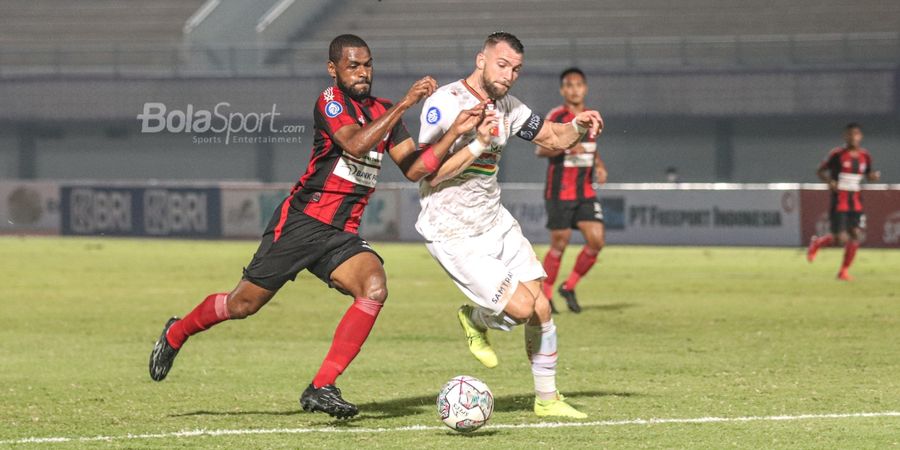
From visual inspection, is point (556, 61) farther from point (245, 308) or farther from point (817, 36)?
point (245, 308)

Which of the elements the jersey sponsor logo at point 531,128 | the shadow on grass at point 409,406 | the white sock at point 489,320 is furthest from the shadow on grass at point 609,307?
the jersey sponsor logo at point 531,128

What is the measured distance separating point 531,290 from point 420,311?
284 inches

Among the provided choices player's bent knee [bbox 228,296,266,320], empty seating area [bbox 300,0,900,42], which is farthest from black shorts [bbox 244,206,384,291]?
empty seating area [bbox 300,0,900,42]

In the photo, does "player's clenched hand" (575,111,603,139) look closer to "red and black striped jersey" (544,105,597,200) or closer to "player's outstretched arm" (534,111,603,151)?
"player's outstretched arm" (534,111,603,151)

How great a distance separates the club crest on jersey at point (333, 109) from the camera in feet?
24.0

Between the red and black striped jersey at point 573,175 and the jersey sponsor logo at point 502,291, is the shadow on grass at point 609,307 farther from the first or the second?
the jersey sponsor logo at point 502,291

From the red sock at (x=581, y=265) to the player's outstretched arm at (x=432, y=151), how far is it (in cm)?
714

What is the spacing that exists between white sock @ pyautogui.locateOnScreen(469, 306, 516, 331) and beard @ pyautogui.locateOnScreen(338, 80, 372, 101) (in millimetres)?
1318

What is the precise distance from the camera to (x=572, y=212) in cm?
1424

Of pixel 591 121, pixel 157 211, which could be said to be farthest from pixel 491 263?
pixel 157 211

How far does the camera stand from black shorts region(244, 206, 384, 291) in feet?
24.6

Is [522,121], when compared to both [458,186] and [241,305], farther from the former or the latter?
[241,305]

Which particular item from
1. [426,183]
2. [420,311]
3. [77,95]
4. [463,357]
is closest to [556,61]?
[77,95]

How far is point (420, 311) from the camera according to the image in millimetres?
14719
